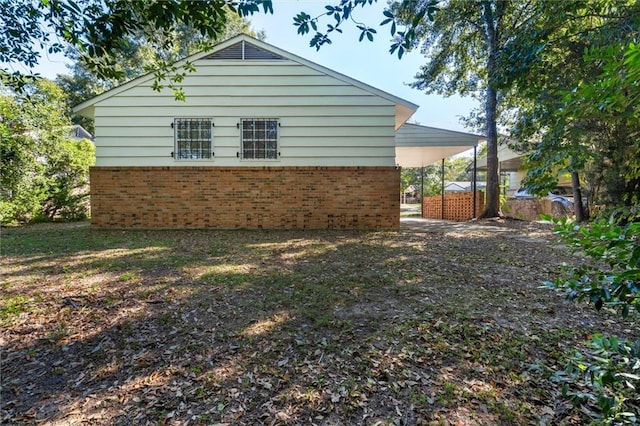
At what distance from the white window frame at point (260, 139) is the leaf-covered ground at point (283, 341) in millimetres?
3872

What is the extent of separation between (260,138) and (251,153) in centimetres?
45

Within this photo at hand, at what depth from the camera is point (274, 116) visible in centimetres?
789

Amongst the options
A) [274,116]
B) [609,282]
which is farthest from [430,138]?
[609,282]

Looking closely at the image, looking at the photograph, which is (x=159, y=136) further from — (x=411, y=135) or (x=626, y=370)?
(x=626, y=370)

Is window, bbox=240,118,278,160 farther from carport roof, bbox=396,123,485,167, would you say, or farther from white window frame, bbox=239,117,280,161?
carport roof, bbox=396,123,485,167

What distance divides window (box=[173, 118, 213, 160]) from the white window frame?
90 centimetres

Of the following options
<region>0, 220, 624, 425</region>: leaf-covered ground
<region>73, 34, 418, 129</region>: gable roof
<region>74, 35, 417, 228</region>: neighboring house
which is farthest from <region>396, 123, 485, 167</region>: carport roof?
<region>0, 220, 624, 425</region>: leaf-covered ground

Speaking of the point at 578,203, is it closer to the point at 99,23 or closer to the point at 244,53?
the point at 244,53

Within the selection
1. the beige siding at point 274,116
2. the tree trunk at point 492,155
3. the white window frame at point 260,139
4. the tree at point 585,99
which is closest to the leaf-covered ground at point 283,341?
the tree at point 585,99

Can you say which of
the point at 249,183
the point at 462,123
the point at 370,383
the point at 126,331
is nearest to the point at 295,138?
the point at 249,183

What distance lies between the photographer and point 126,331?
8.82 feet

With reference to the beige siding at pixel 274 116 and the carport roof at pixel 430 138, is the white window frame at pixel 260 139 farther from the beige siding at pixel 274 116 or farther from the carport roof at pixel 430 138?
the carport roof at pixel 430 138

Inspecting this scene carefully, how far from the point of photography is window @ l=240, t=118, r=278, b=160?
793cm

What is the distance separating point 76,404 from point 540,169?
3504mm
